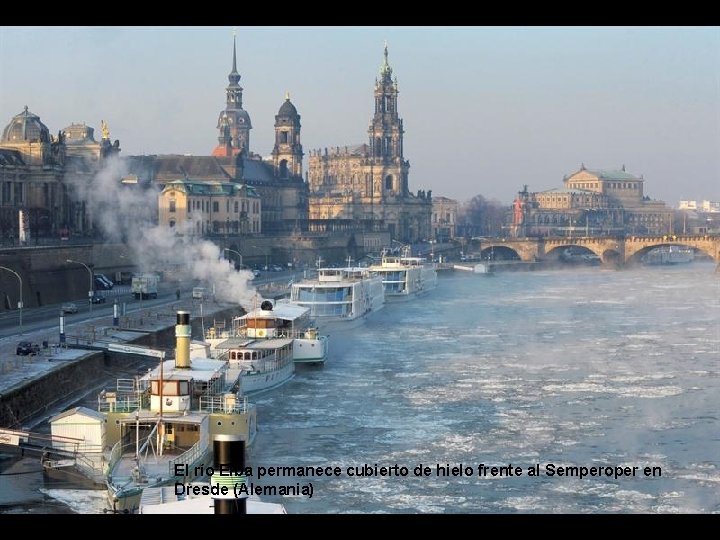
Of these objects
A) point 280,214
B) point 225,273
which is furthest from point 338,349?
point 280,214

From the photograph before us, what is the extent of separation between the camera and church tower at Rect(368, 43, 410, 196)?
460 ft

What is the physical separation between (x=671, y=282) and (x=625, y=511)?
79.3m

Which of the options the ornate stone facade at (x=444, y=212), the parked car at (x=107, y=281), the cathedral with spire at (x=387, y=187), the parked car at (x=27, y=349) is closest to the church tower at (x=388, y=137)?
Result: the cathedral with spire at (x=387, y=187)

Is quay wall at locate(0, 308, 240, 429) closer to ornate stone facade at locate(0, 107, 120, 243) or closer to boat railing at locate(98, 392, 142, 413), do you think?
boat railing at locate(98, 392, 142, 413)

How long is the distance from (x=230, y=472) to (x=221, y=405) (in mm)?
18619

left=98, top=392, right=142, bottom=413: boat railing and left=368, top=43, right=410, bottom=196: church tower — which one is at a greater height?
left=368, top=43, right=410, bottom=196: church tower

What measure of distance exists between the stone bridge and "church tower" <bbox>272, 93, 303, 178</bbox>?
22.4m

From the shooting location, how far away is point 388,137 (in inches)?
5551

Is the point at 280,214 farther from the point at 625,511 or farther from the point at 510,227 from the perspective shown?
the point at 625,511

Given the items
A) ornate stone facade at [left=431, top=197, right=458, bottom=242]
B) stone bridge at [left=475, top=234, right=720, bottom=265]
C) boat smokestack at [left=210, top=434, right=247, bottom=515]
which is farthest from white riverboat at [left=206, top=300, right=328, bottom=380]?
ornate stone facade at [left=431, top=197, right=458, bottom=242]

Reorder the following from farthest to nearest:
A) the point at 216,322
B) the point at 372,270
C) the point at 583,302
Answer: the point at 372,270, the point at 583,302, the point at 216,322

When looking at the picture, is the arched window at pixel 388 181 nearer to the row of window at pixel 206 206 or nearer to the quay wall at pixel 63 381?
the row of window at pixel 206 206

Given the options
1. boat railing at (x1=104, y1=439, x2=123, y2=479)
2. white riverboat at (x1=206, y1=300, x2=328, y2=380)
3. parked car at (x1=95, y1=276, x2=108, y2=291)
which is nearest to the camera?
boat railing at (x1=104, y1=439, x2=123, y2=479)

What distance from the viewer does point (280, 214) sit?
132 m
